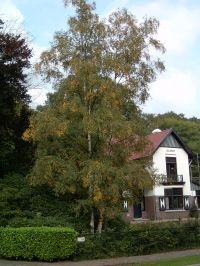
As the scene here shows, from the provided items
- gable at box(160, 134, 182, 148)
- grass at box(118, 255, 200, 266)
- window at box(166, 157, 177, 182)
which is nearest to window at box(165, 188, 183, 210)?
window at box(166, 157, 177, 182)

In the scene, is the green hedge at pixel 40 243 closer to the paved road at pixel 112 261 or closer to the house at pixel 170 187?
the paved road at pixel 112 261

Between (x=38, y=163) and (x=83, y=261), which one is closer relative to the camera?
(x=83, y=261)

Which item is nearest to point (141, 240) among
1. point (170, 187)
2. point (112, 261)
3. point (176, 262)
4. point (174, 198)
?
point (112, 261)

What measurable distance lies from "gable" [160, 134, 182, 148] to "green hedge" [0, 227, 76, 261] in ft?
123

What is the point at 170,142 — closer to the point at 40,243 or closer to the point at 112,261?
the point at 112,261

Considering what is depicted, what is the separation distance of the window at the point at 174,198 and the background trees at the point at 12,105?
32132mm

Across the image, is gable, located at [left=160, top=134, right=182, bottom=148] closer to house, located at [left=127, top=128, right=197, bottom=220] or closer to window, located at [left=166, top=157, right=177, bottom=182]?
house, located at [left=127, top=128, right=197, bottom=220]

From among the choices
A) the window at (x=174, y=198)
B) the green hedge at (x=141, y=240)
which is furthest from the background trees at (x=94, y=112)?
the window at (x=174, y=198)

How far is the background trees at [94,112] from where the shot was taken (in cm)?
2027

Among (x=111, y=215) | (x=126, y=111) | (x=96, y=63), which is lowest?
(x=111, y=215)

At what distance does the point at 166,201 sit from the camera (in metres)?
54.5

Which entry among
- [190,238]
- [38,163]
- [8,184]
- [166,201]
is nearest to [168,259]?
[190,238]

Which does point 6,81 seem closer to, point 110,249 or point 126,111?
point 126,111

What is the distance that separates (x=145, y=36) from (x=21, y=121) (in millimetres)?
7410
